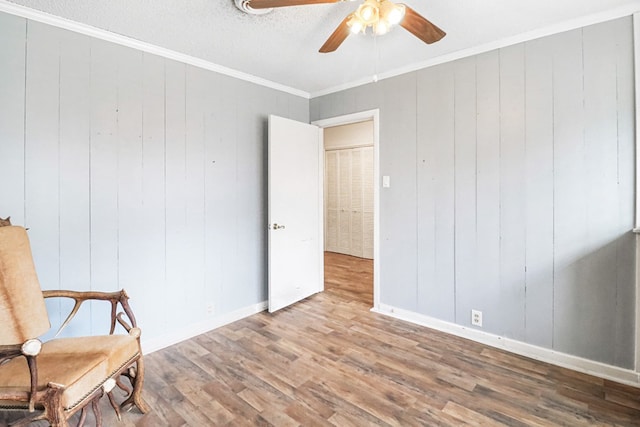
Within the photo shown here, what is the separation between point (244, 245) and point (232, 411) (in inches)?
63.9

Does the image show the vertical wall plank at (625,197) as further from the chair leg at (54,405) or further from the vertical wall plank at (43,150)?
the vertical wall plank at (43,150)

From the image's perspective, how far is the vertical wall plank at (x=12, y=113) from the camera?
6.17 feet

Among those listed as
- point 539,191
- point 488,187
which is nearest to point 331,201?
point 488,187

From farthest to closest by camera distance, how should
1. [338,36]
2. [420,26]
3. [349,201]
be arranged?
1. [349,201]
2. [338,36]
3. [420,26]

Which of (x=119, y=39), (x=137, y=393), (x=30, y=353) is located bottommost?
(x=137, y=393)

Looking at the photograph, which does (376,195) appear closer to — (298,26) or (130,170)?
(298,26)

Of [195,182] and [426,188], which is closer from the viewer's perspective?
[195,182]

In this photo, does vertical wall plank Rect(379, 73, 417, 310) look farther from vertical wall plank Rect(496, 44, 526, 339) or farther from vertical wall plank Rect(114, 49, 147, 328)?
vertical wall plank Rect(114, 49, 147, 328)

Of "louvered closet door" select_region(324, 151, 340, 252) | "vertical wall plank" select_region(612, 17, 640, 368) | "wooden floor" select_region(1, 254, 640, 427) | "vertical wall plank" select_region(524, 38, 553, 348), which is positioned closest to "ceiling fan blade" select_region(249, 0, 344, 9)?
"vertical wall plank" select_region(524, 38, 553, 348)

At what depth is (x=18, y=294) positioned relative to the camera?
1541 mm

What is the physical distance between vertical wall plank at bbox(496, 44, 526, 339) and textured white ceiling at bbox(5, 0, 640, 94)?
306mm

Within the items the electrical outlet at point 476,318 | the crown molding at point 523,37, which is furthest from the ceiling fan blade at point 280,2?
the electrical outlet at point 476,318

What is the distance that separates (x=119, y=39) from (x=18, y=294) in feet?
6.05

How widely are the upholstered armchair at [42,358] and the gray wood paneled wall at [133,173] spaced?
1.53 feet
